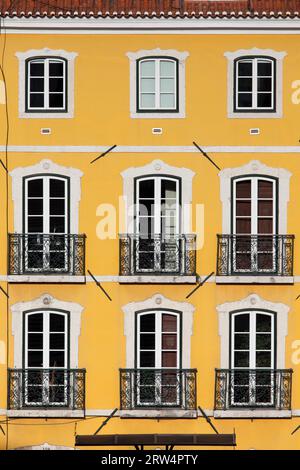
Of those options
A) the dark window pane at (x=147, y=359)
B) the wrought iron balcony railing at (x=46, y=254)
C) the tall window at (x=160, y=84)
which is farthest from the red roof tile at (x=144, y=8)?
the dark window pane at (x=147, y=359)

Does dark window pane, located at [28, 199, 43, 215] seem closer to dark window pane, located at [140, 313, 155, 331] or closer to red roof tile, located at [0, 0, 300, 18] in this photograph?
dark window pane, located at [140, 313, 155, 331]

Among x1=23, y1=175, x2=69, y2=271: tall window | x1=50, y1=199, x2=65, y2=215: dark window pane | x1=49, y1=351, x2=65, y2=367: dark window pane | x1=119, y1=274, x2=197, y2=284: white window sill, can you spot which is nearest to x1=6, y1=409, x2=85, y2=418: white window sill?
x1=49, y1=351, x2=65, y2=367: dark window pane

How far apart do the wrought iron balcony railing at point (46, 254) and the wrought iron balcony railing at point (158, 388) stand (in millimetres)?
2833

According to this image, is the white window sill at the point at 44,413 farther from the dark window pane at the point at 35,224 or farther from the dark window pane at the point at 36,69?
the dark window pane at the point at 36,69

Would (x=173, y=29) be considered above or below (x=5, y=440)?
above

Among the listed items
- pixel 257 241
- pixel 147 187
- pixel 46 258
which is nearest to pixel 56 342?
pixel 46 258

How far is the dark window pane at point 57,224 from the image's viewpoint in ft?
286

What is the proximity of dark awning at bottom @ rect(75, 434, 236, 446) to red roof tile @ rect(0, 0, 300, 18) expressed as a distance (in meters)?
10.1

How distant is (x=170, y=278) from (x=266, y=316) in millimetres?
2510

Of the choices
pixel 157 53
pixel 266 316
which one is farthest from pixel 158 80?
pixel 266 316

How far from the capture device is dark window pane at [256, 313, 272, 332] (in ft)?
285

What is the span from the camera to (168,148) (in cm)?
8700

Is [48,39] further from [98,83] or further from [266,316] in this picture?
[266,316]

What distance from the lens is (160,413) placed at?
86688mm
